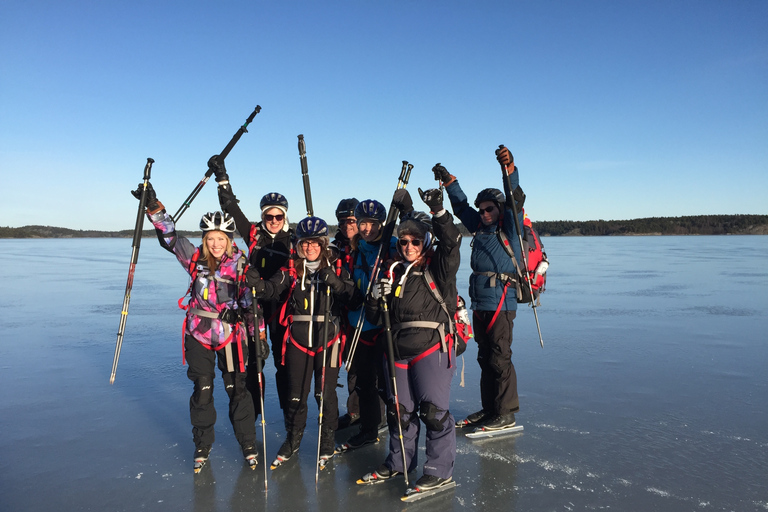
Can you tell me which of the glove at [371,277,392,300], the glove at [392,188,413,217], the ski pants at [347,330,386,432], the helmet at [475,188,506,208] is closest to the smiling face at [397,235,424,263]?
the glove at [371,277,392,300]

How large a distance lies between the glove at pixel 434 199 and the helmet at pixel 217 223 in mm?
1538

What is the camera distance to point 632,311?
9.56 metres

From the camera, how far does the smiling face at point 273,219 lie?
4438mm

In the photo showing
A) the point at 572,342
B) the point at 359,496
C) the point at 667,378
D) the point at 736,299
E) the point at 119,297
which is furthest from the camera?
the point at 119,297

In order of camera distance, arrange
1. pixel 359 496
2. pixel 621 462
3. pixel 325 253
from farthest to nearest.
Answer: pixel 325 253, pixel 621 462, pixel 359 496

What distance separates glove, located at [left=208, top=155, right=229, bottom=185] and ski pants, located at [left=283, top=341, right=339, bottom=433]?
5.10 ft

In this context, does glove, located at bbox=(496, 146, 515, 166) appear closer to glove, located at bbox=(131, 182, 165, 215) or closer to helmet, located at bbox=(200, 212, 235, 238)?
helmet, located at bbox=(200, 212, 235, 238)

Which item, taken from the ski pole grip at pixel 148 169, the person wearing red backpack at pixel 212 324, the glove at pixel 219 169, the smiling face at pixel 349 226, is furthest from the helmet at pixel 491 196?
the ski pole grip at pixel 148 169

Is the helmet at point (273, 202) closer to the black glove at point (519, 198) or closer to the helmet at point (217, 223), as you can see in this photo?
the helmet at point (217, 223)

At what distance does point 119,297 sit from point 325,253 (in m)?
9.79

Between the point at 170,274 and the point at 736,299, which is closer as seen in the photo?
the point at 736,299

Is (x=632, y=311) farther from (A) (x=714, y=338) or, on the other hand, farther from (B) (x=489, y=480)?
(B) (x=489, y=480)

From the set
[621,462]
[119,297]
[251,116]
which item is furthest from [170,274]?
[621,462]

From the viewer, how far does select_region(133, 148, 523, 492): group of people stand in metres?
3.49
